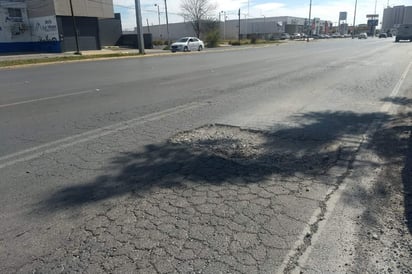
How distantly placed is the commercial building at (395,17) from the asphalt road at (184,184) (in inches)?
6162

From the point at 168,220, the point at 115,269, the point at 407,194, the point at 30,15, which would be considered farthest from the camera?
the point at 30,15

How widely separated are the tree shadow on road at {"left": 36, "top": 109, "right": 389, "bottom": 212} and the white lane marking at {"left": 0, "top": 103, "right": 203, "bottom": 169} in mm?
1174

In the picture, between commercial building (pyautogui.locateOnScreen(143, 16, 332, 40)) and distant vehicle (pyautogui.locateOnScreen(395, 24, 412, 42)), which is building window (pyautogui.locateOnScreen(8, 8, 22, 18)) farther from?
commercial building (pyautogui.locateOnScreen(143, 16, 332, 40))

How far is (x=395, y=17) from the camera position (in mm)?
151750

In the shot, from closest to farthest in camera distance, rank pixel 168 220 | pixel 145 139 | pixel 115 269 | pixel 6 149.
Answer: pixel 115 269, pixel 168 220, pixel 6 149, pixel 145 139

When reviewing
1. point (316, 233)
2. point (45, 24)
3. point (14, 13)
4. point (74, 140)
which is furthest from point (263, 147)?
point (14, 13)

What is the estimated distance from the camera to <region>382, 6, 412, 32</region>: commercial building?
468 ft

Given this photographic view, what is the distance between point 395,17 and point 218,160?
178 meters

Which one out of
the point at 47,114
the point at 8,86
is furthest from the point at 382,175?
the point at 8,86

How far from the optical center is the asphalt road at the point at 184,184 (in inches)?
108

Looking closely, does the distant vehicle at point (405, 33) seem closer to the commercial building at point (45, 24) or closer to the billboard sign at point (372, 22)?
the commercial building at point (45, 24)

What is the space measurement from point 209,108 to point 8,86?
890 cm

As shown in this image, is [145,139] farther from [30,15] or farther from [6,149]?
[30,15]

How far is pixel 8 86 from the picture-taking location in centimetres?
1279
